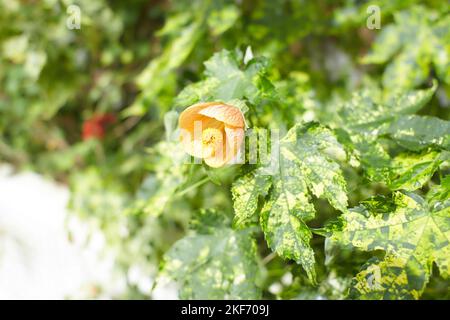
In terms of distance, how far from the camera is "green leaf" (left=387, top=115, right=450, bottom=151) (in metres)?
0.66

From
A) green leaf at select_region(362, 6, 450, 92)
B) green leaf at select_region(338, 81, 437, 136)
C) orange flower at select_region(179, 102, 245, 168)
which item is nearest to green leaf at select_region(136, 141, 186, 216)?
orange flower at select_region(179, 102, 245, 168)

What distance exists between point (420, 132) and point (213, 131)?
330mm

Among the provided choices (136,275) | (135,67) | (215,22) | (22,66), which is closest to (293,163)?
(215,22)

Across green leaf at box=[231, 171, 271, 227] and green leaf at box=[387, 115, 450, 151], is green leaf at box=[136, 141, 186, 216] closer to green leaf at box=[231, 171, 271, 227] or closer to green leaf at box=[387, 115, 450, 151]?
green leaf at box=[231, 171, 271, 227]

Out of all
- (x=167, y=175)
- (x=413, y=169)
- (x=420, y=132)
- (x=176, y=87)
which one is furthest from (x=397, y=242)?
(x=176, y=87)

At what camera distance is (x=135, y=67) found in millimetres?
1806

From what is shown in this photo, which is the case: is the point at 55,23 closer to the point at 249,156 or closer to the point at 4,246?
the point at 4,246

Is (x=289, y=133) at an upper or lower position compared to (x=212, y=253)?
upper

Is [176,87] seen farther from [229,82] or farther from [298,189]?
[298,189]

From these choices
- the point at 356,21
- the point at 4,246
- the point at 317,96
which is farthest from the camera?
the point at 4,246

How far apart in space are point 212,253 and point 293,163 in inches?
9.5

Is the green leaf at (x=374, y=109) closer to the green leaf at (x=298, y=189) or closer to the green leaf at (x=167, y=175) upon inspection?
the green leaf at (x=298, y=189)
